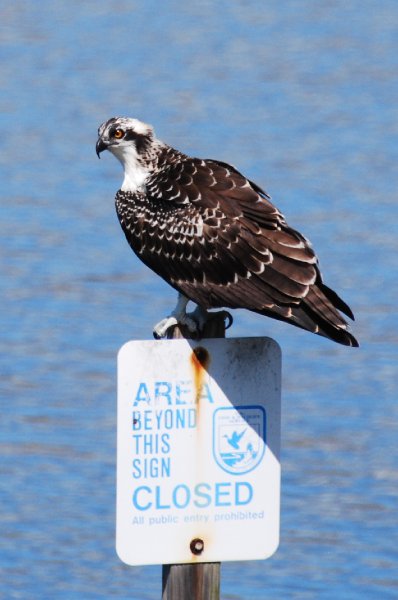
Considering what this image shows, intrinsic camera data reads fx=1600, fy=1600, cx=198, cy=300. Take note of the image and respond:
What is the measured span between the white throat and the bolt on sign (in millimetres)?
2517

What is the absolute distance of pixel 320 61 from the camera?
22422mm

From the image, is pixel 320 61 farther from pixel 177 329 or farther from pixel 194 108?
pixel 177 329

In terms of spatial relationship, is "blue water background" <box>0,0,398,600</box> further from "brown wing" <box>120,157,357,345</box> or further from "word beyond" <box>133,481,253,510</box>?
"word beyond" <box>133,481,253,510</box>

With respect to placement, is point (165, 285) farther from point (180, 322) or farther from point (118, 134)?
point (180, 322)

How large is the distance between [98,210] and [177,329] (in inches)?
386

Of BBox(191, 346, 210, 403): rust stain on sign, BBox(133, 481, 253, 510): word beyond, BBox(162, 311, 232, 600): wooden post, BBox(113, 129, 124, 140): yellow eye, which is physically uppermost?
BBox(113, 129, 124, 140): yellow eye

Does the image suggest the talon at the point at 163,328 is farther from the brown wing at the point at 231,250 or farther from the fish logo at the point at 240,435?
the fish logo at the point at 240,435

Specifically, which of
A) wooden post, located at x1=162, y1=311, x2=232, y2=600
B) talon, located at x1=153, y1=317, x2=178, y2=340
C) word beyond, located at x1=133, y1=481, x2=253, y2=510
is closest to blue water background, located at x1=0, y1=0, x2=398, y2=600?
talon, located at x1=153, y1=317, x2=178, y2=340

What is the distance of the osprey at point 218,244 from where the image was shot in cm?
657

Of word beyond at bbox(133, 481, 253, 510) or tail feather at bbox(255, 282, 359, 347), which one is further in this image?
tail feather at bbox(255, 282, 359, 347)

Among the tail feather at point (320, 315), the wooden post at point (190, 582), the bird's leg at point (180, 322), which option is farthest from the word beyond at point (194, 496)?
the tail feather at point (320, 315)

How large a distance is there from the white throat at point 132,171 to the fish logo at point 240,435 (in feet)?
8.45

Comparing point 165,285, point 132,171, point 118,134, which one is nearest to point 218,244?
point 132,171

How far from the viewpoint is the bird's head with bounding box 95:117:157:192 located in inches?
317
